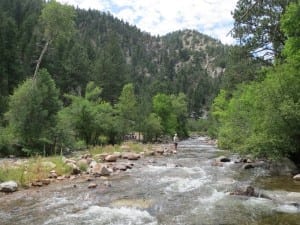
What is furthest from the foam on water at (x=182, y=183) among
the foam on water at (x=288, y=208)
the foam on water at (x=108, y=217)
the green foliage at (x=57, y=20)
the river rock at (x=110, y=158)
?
the green foliage at (x=57, y=20)

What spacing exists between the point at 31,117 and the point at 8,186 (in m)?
16.7

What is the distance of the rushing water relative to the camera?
12.5 meters

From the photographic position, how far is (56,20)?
5322cm

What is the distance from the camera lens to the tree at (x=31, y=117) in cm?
3312

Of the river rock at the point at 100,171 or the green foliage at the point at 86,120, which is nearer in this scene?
the river rock at the point at 100,171

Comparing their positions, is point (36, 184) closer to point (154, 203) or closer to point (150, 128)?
point (154, 203)

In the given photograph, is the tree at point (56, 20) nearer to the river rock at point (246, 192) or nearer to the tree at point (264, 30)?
the tree at point (264, 30)

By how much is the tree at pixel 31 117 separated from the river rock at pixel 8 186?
1575 cm

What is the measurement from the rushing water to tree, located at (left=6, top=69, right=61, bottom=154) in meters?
14.5

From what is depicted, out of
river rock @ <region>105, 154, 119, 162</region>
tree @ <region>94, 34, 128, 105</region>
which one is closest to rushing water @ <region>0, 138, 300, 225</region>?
river rock @ <region>105, 154, 119, 162</region>

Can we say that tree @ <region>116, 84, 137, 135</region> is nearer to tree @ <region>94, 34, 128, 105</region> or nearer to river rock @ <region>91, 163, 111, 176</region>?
tree @ <region>94, 34, 128, 105</region>

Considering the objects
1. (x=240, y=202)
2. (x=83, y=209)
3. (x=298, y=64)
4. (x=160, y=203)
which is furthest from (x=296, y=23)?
(x=83, y=209)

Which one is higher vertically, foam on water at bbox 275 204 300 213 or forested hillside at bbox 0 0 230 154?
forested hillside at bbox 0 0 230 154

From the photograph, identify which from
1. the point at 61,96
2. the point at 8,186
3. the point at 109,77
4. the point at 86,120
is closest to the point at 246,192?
the point at 8,186
